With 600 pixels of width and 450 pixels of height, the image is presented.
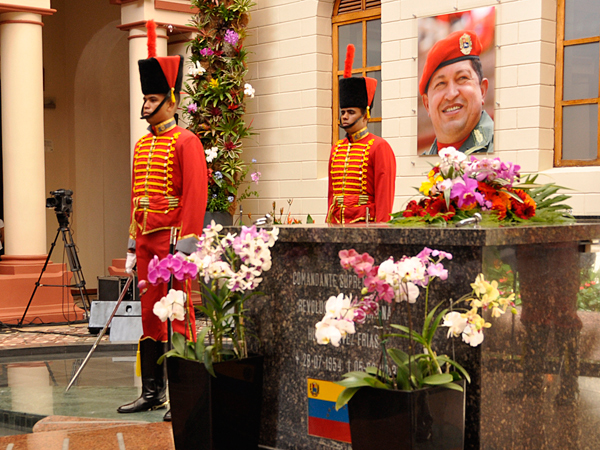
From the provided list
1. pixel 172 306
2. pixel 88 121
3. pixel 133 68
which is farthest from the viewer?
pixel 88 121

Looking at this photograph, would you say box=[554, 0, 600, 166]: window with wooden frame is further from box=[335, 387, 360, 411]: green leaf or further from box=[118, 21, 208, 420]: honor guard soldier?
box=[335, 387, 360, 411]: green leaf

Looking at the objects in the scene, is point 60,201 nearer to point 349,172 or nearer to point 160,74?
point 349,172

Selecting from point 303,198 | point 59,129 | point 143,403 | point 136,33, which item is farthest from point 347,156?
point 59,129

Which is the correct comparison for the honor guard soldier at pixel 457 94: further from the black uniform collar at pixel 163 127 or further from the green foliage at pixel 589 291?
the green foliage at pixel 589 291

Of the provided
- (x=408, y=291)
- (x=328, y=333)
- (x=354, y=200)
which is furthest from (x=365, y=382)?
(x=354, y=200)

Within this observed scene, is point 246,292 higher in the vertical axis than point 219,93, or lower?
Result: lower

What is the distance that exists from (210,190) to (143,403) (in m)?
3.82

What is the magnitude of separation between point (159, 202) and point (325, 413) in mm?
1565

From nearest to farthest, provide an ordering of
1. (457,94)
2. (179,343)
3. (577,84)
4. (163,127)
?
(179,343), (163,127), (577,84), (457,94)

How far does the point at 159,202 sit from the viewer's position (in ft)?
13.2

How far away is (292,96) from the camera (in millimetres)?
7910

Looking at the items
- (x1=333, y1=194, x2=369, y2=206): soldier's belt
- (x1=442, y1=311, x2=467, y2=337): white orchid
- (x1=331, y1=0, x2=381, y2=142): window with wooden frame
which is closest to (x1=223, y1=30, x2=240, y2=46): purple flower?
(x1=331, y1=0, x2=381, y2=142): window with wooden frame

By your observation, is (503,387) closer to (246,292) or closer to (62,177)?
(246,292)

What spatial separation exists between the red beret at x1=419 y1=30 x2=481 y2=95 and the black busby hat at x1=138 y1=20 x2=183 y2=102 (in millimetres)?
3073
